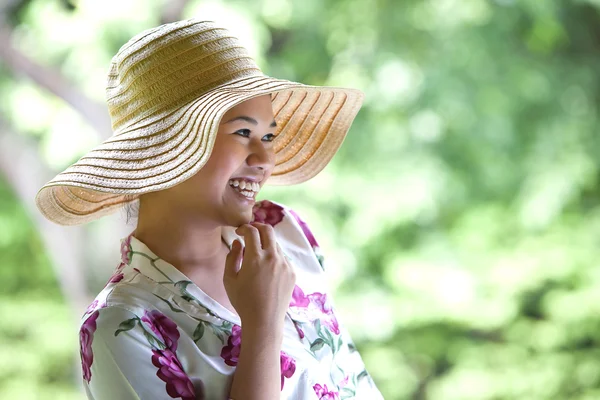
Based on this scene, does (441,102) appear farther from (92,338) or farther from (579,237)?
(92,338)

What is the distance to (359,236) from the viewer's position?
2896 millimetres

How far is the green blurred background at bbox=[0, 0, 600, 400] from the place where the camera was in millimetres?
2686

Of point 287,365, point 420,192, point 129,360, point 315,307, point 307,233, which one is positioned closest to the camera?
point 129,360

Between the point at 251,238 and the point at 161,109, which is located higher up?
the point at 161,109

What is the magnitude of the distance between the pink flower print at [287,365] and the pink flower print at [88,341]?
0.21m

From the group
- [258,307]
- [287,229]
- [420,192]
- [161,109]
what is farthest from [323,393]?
[420,192]

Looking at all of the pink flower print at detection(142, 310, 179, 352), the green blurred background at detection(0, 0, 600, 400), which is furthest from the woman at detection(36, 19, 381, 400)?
the green blurred background at detection(0, 0, 600, 400)

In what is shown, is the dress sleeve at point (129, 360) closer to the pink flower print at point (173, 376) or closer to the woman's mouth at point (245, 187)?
the pink flower print at point (173, 376)

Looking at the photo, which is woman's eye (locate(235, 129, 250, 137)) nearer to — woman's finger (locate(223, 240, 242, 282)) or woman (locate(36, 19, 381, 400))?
woman (locate(36, 19, 381, 400))

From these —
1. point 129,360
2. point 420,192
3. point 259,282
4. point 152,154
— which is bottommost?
point 129,360

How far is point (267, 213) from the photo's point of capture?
112 cm

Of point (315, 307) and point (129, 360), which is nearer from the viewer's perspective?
point (129, 360)

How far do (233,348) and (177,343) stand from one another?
0.06 m

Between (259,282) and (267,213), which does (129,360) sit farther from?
(267,213)
